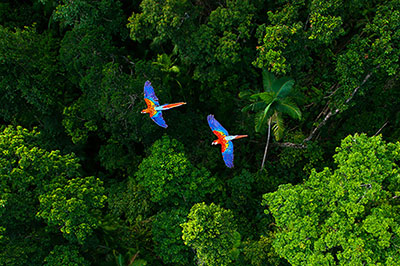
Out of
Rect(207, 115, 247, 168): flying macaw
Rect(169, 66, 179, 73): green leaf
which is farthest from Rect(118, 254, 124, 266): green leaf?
Rect(169, 66, 179, 73): green leaf

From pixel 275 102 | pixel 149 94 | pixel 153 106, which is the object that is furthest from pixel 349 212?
pixel 149 94

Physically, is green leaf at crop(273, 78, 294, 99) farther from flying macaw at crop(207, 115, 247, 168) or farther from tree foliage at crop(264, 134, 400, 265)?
tree foliage at crop(264, 134, 400, 265)

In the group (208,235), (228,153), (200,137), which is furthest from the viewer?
(200,137)

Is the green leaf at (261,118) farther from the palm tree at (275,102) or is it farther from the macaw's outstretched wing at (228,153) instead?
the macaw's outstretched wing at (228,153)

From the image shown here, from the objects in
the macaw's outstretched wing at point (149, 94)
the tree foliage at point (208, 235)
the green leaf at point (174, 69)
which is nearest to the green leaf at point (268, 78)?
the green leaf at point (174, 69)

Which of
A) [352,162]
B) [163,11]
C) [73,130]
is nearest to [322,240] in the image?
[352,162]

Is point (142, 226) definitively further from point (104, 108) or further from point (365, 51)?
point (365, 51)

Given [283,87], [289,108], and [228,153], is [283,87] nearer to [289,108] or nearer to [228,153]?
[289,108]

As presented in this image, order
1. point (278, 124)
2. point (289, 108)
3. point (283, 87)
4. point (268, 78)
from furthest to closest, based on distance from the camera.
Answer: point (278, 124), point (268, 78), point (289, 108), point (283, 87)
